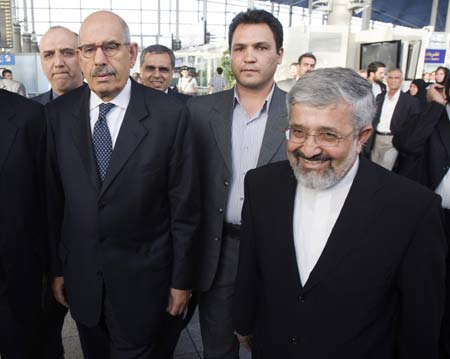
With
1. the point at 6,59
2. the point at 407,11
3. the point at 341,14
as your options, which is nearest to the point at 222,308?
the point at 6,59

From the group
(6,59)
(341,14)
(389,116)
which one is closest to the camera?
(389,116)

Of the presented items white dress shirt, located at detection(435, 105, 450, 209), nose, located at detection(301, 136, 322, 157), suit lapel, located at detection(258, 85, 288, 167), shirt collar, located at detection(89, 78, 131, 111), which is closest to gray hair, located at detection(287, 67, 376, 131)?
nose, located at detection(301, 136, 322, 157)

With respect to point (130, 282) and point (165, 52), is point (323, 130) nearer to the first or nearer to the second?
point (130, 282)

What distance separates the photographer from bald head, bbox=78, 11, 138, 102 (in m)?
1.74

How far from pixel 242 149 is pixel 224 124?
0.15 meters

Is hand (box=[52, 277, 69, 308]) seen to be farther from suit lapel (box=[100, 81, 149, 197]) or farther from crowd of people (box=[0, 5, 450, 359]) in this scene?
suit lapel (box=[100, 81, 149, 197])

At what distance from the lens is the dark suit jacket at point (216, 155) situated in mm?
1982

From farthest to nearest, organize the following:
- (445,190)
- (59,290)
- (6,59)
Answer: (6,59)
(445,190)
(59,290)

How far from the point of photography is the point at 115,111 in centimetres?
181

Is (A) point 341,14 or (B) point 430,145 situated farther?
(A) point 341,14

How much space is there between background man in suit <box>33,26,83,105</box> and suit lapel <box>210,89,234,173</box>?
130 centimetres

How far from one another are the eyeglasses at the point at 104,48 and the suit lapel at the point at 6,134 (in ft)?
1.32

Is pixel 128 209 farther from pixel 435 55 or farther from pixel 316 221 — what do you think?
pixel 435 55

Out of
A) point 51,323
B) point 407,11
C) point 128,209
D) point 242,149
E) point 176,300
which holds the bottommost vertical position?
point 51,323
